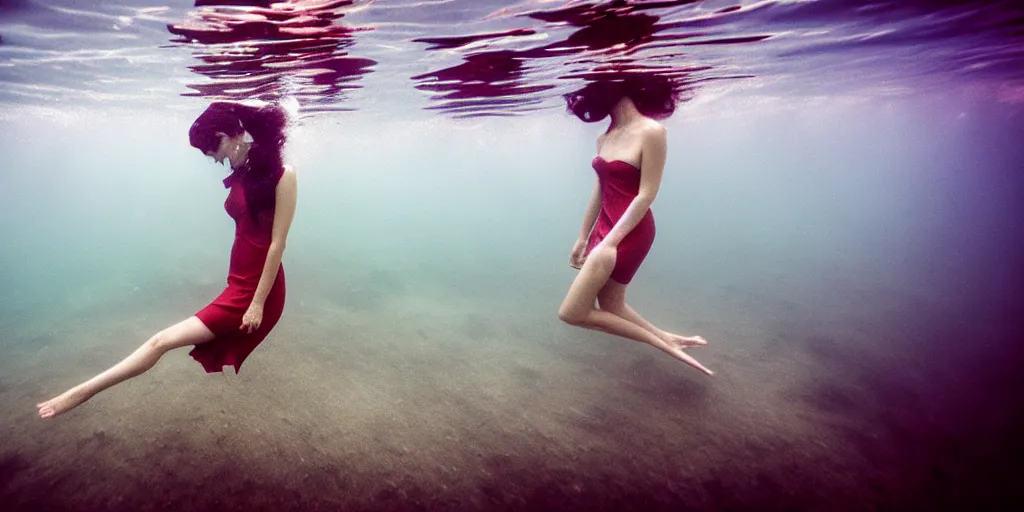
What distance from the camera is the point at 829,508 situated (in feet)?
17.8

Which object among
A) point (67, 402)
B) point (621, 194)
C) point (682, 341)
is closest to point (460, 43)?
point (621, 194)

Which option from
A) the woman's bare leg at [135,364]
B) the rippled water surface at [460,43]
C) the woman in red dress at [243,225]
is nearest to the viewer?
the woman's bare leg at [135,364]

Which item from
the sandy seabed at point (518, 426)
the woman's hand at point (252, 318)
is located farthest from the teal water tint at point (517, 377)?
the woman's hand at point (252, 318)

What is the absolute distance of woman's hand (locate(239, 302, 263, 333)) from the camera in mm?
3730

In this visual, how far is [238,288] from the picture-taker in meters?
3.83

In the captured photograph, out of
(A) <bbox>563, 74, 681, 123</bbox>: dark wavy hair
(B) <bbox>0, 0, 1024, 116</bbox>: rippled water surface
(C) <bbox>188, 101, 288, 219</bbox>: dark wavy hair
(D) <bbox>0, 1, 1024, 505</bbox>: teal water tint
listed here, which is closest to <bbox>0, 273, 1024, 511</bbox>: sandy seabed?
(D) <bbox>0, 1, 1024, 505</bbox>: teal water tint

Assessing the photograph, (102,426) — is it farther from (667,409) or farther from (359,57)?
(667,409)

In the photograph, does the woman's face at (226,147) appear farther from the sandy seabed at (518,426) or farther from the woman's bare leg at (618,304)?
the sandy seabed at (518,426)

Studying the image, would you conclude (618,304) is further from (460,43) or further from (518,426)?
(460,43)

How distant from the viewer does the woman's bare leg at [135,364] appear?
3.43m

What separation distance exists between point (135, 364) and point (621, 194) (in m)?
4.25

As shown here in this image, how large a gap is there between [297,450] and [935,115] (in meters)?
47.1

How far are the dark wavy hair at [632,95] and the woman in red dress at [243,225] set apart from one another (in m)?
2.79

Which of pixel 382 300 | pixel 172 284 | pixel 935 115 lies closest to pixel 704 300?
pixel 382 300
